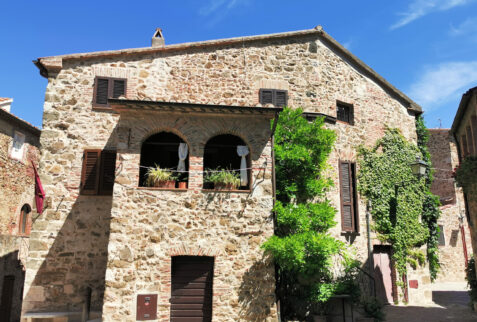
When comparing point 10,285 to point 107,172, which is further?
point 10,285

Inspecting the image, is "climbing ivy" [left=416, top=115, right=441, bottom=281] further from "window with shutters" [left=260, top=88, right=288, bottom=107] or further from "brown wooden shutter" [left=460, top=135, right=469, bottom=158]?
"window with shutters" [left=260, top=88, right=288, bottom=107]

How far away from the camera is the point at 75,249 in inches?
428

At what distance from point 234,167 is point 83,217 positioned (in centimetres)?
474

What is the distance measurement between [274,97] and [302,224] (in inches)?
192

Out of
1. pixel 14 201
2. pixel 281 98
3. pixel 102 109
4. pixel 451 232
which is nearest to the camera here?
pixel 102 109

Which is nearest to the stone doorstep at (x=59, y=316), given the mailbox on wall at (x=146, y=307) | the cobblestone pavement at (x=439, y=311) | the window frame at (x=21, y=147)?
the mailbox on wall at (x=146, y=307)

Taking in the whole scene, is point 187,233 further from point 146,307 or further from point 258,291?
point 258,291

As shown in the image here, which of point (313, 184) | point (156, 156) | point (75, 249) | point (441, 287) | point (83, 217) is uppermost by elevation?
point (156, 156)

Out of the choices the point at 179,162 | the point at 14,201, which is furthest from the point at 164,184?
the point at 14,201

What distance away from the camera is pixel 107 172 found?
11.2m

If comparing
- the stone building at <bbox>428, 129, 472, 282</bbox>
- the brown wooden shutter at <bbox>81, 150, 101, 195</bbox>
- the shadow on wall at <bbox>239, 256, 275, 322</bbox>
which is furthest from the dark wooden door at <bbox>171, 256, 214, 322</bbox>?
the stone building at <bbox>428, 129, 472, 282</bbox>

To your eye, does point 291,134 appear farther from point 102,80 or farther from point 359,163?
point 102,80

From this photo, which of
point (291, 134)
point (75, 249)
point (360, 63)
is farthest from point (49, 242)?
point (360, 63)

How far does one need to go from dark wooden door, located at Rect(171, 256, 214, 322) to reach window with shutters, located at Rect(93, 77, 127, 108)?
5693mm
